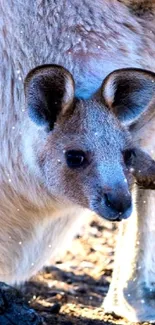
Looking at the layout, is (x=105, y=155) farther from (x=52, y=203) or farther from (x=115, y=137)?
(x=52, y=203)

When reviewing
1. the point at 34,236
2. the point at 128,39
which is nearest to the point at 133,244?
the point at 34,236

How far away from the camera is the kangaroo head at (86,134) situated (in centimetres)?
537

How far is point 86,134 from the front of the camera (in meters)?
5.49

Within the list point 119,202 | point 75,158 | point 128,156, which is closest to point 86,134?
point 75,158

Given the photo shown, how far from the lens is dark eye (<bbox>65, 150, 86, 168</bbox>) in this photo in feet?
18.0

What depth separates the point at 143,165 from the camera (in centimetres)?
583

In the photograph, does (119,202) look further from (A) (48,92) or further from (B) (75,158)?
(A) (48,92)

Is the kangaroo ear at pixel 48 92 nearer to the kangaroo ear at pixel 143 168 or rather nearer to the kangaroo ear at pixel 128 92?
the kangaroo ear at pixel 128 92

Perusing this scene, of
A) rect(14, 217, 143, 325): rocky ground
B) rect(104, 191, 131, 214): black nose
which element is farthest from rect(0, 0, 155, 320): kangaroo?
rect(14, 217, 143, 325): rocky ground

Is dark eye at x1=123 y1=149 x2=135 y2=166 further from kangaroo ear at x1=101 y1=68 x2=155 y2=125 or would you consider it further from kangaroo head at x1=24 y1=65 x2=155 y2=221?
kangaroo ear at x1=101 y1=68 x2=155 y2=125

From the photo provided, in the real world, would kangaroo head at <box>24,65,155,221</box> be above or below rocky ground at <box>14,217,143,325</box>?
above

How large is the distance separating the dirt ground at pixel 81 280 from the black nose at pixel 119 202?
159 centimetres

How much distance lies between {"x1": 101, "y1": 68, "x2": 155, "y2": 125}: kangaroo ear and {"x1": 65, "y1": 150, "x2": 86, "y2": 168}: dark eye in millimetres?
267

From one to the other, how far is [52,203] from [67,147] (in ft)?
1.58
